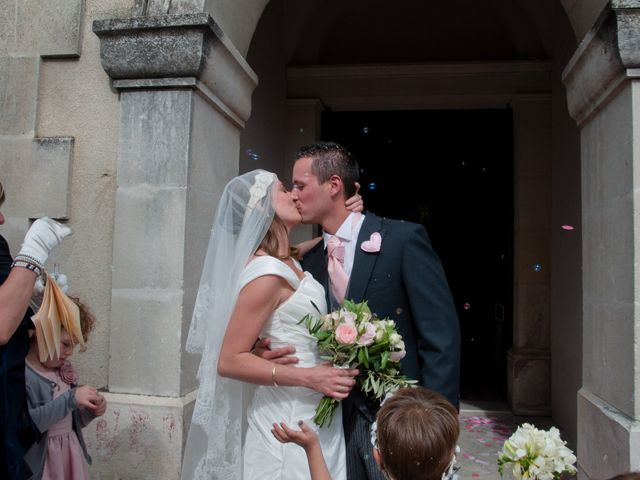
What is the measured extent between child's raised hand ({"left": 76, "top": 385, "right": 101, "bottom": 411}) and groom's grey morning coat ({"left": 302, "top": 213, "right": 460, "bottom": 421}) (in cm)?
116

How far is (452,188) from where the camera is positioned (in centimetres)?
887

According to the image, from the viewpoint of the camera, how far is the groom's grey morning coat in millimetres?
2275

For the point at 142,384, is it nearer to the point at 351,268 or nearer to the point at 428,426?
the point at 351,268

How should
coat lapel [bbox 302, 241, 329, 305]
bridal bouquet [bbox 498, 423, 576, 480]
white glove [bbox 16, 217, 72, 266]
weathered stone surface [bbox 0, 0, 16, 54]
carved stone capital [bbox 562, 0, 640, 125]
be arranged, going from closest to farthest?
1. bridal bouquet [bbox 498, 423, 576, 480]
2. white glove [bbox 16, 217, 72, 266]
3. coat lapel [bbox 302, 241, 329, 305]
4. carved stone capital [bbox 562, 0, 640, 125]
5. weathered stone surface [bbox 0, 0, 16, 54]

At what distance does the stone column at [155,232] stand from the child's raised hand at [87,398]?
0.56 m

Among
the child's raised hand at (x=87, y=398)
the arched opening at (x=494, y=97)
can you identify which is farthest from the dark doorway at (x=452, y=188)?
the child's raised hand at (x=87, y=398)

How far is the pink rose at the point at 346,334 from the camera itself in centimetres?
197

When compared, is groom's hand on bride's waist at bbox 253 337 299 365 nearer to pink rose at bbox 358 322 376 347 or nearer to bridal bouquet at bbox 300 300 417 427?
bridal bouquet at bbox 300 300 417 427

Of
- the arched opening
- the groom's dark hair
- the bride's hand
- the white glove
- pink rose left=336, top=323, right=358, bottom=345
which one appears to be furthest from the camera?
the arched opening

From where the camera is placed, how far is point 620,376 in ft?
9.34

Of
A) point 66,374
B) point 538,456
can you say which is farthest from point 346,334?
point 66,374

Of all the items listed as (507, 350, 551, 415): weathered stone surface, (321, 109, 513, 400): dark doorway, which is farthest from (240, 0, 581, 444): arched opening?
(321, 109, 513, 400): dark doorway

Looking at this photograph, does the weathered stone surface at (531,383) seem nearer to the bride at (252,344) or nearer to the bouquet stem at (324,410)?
the bride at (252,344)

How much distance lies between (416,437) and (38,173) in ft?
9.46
